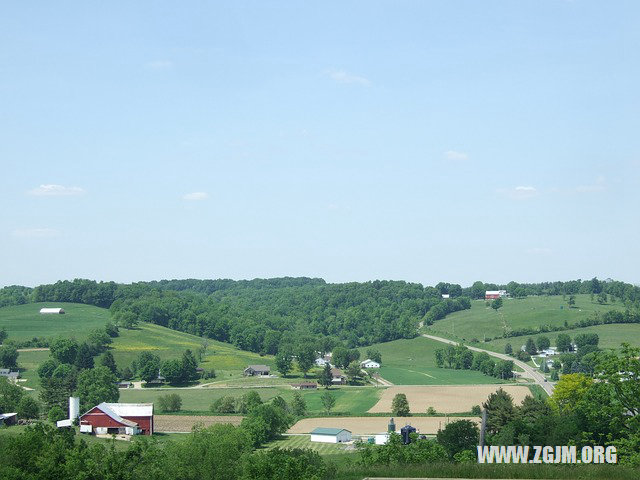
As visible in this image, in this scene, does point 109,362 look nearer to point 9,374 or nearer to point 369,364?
point 9,374

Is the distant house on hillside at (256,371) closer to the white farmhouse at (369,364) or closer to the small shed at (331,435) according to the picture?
the white farmhouse at (369,364)

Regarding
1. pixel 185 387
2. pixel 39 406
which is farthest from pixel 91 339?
pixel 39 406

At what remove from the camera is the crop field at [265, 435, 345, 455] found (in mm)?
77625

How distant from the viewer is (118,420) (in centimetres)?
8431

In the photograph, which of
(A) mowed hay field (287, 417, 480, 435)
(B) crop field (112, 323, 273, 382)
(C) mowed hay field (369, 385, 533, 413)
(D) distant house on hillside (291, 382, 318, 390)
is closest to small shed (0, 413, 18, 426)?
(A) mowed hay field (287, 417, 480, 435)

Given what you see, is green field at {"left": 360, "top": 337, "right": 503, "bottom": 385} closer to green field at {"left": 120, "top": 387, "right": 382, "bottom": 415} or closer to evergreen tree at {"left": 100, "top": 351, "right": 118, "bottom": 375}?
green field at {"left": 120, "top": 387, "right": 382, "bottom": 415}

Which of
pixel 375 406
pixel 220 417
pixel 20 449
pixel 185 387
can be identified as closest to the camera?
Answer: pixel 20 449

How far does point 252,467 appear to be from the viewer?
35.7 metres

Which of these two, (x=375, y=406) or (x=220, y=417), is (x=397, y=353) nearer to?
(x=375, y=406)

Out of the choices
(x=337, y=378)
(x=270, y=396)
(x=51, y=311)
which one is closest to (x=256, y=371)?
(x=337, y=378)

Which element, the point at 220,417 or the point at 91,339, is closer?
the point at 220,417

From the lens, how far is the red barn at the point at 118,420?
83250mm

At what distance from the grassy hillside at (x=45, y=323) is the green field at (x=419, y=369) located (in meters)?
64.9

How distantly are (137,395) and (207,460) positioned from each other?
71.4 m
